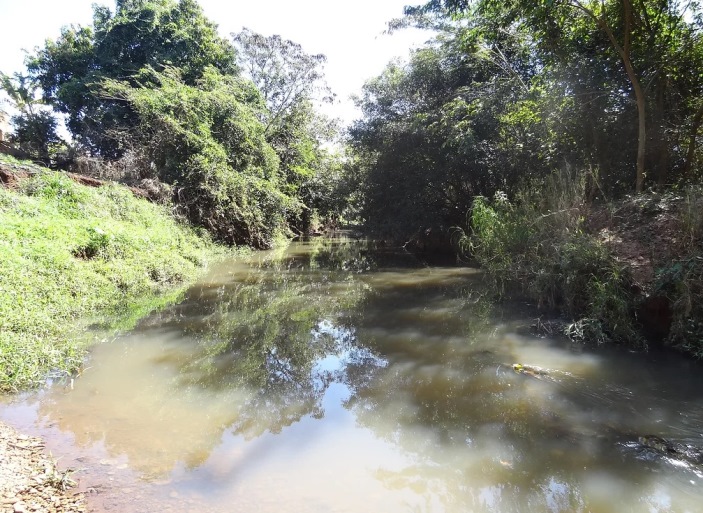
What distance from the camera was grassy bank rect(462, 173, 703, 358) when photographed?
17.5ft

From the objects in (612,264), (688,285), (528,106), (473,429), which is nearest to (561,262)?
(612,264)

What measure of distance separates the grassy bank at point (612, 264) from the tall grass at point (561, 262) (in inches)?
0.5

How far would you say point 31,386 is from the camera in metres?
4.06

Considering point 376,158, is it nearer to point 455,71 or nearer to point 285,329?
point 455,71

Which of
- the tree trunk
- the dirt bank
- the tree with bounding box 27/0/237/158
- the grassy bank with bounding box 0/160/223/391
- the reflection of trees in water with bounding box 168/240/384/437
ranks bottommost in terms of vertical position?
the reflection of trees in water with bounding box 168/240/384/437

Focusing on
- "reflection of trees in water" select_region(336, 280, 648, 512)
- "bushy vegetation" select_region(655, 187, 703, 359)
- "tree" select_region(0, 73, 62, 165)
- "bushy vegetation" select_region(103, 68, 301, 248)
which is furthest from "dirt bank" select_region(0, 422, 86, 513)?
"tree" select_region(0, 73, 62, 165)

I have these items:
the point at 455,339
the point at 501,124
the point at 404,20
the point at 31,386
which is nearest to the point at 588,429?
the point at 455,339

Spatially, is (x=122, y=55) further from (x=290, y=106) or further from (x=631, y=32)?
(x=631, y=32)

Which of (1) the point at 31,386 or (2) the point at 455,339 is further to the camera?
(2) the point at 455,339

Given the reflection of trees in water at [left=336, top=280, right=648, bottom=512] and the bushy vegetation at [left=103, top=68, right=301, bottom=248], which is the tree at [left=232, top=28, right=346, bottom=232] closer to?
the bushy vegetation at [left=103, top=68, right=301, bottom=248]

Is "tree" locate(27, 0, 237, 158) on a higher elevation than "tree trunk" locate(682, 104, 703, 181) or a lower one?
higher

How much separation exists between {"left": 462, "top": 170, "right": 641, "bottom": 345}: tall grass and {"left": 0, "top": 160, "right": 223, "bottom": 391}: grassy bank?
6540 mm

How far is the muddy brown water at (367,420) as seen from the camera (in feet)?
9.32

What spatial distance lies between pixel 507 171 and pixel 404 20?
20.0 ft
